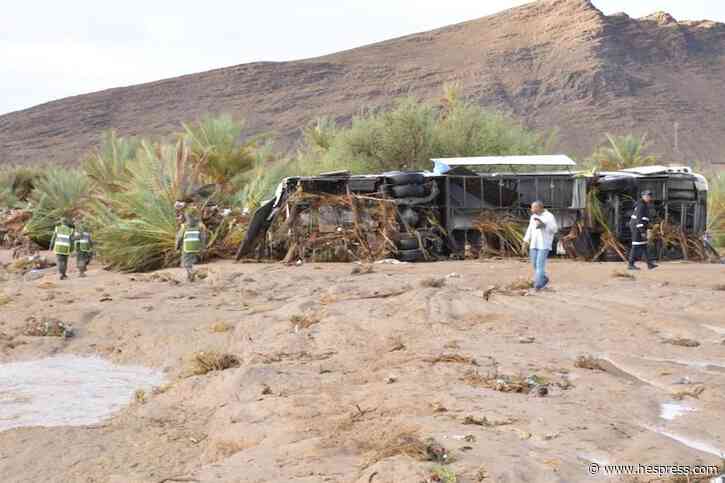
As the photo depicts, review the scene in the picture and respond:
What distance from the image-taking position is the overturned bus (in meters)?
20.8

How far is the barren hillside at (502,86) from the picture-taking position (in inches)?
3228

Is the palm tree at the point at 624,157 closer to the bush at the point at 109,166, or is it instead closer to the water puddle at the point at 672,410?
the bush at the point at 109,166

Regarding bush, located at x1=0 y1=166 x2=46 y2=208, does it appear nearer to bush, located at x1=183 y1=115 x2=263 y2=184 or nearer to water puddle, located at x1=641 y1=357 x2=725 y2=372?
bush, located at x1=183 y1=115 x2=263 y2=184

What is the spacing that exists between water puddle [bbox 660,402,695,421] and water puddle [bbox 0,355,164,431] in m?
4.81

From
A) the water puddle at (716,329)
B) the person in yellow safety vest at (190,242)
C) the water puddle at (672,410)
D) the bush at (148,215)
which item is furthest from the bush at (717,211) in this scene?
the water puddle at (672,410)

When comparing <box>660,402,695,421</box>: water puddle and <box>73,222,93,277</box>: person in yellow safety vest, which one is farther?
<box>73,222,93,277</box>: person in yellow safety vest

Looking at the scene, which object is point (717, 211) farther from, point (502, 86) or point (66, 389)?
point (502, 86)

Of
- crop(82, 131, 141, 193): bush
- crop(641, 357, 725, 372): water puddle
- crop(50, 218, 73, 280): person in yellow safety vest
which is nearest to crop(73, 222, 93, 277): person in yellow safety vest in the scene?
crop(50, 218, 73, 280): person in yellow safety vest

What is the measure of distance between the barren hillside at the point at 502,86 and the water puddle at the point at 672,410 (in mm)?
70899

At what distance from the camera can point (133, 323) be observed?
13078 millimetres

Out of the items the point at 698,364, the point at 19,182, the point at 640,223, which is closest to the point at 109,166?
the point at 640,223

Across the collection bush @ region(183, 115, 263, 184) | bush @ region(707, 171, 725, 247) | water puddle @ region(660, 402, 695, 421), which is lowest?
bush @ region(707, 171, 725, 247)

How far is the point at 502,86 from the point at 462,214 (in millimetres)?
68726

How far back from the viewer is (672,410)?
21.6 feet
